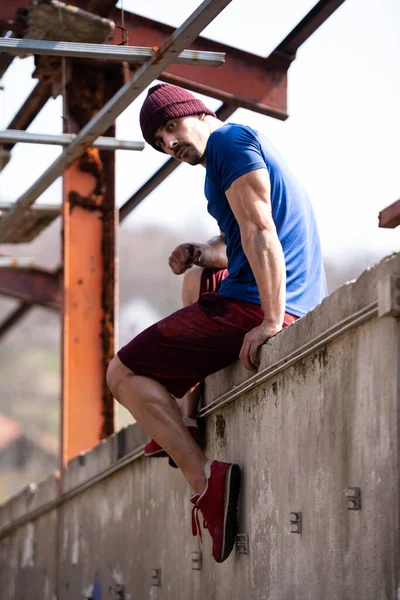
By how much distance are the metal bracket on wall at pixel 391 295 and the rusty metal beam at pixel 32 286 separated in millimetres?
10225

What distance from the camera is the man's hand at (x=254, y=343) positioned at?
4.93m

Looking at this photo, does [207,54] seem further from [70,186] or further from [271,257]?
[70,186]

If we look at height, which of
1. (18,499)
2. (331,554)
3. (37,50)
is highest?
(37,50)

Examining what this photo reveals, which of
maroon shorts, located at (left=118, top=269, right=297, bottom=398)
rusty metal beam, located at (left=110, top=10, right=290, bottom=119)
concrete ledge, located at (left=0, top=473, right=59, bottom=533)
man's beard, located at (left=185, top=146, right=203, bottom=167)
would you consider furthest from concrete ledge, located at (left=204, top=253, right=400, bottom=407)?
rusty metal beam, located at (left=110, top=10, right=290, bottom=119)

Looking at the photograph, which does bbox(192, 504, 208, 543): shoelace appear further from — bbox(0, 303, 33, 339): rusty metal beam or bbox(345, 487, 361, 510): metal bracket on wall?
bbox(0, 303, 33, 339): rusty metal beam

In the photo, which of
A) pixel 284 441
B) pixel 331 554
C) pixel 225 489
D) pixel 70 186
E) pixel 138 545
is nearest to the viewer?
pixel 331 554

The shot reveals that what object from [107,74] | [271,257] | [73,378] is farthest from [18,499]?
[271,257]

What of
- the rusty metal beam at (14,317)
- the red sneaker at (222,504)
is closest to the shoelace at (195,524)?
the red sneaker at (222,504)

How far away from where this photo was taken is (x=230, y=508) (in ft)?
17.1

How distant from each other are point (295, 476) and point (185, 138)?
1.78m

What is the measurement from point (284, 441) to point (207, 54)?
2.33 metres

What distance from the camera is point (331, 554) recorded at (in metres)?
4.10

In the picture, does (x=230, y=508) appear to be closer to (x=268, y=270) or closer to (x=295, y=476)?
(x=295, y=476)

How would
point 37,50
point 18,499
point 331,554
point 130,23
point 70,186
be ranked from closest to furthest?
point 331,554, point 37,50, point 130,23, point 70,186, point 18,499
